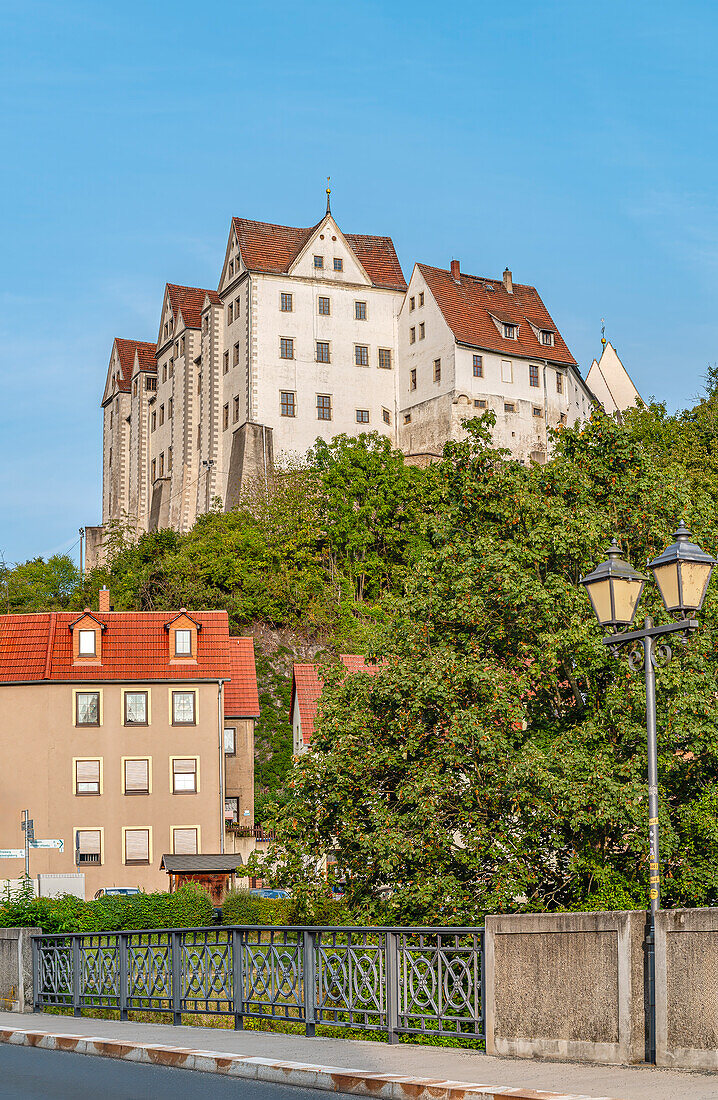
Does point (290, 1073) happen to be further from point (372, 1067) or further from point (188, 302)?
point (188, 302)

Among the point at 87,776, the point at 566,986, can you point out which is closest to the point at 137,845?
the point at 87,776

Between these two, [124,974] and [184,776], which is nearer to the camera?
[124,974]

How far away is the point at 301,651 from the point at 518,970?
5601cm

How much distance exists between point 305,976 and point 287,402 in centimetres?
7269

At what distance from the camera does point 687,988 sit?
9.73m

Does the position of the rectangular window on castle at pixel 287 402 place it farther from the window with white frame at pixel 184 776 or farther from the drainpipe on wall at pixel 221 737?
the window with white frame at pixel 184 776

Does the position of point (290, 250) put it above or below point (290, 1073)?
above

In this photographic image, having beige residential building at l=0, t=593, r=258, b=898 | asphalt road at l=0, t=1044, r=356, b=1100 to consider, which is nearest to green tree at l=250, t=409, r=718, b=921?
asphalt road at l=0, t=1044, r=356, b=1100

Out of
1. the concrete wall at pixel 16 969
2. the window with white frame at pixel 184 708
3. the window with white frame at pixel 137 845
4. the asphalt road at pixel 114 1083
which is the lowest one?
the window with white frame at pixel 137 845

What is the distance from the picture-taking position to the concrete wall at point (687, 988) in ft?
31.4

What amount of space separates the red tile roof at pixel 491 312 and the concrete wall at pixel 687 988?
253ft

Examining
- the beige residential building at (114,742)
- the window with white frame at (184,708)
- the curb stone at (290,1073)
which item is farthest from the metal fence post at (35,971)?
the window with white frame at (184,708)

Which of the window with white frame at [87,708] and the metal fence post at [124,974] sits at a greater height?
the window with white frame at [87,708]

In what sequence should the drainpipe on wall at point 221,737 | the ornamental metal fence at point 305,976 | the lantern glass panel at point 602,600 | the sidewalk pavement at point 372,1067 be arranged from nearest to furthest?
the sidewalk pavement at point 372,1067
the ornamental metal fence at point 305,976
the lantern glass panel at point 602,600
the drainpipe on wall at point 221,737
